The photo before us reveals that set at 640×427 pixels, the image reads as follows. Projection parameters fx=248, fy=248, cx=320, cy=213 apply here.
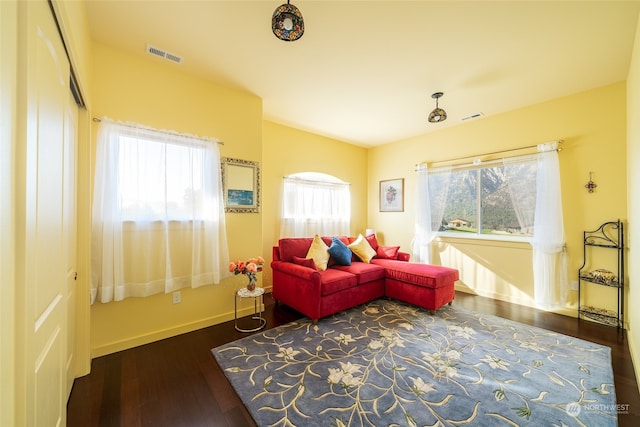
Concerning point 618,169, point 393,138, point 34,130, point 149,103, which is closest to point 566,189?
point 618,169

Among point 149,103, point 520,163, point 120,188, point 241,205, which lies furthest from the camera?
point 520,163

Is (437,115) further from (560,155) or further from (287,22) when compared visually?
(287,22)

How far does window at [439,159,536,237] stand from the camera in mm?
3527

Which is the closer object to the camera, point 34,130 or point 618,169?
point 34,130

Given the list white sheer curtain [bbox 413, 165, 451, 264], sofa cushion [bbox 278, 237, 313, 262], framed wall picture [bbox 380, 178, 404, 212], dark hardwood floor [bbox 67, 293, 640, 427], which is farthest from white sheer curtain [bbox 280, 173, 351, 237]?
dark hardwood floor [bbox 67, 293, 640, 427]

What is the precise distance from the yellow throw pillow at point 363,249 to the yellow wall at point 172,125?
157 cm

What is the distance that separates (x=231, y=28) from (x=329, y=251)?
9.07 feet

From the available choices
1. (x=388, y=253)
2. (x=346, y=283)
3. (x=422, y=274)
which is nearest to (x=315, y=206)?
(x=388, y=253)

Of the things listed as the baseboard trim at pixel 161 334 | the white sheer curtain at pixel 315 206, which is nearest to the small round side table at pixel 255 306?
the baseboard trim at pixel 161 334

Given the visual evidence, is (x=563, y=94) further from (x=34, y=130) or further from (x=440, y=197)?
(x=34, y=130)

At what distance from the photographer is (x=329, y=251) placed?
363 cm

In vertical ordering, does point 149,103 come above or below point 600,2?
below

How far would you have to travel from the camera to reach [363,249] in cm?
400

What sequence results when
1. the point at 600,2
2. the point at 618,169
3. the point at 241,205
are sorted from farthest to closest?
the point at 241,205 < the point at 618,169 < the point at 600,2
